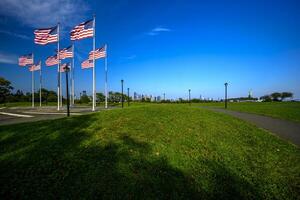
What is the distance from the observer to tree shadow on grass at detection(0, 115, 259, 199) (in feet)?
14.9

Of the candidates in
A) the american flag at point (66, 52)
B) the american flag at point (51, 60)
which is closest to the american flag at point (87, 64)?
the american flag at point (66, 52)

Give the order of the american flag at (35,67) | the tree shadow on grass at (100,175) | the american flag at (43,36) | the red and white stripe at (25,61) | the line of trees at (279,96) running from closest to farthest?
the tree shadow on grass at (100,175)
the american flag at (43,36)
the red and white stripe at (25,61)
the american flag at (35,67)
the line of trees at (279,96)

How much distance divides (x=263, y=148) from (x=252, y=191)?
358 centimetres

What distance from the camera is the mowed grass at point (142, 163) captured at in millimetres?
4695

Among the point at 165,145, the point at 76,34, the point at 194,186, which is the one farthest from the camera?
the point at 76,34

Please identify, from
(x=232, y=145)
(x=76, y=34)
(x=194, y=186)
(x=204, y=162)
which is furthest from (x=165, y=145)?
(x=76, y=34)

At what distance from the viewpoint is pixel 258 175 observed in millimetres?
5699

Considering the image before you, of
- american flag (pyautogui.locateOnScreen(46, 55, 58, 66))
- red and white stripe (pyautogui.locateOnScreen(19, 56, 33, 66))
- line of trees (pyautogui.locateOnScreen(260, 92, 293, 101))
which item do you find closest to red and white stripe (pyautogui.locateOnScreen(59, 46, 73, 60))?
american flag (pyautogui.locateOnScreen(46, 55, 58, 66))

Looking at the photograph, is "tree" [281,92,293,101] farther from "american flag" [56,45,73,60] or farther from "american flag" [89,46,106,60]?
"american flag" [56,45,73,60]

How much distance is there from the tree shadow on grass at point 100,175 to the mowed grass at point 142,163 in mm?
22

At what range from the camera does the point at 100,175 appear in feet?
16.8

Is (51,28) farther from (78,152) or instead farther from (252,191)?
(252,191)

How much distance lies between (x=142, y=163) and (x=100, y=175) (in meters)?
1.26

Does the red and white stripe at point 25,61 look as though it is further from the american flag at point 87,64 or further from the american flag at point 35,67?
the american flag at point 87,64
